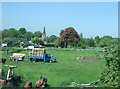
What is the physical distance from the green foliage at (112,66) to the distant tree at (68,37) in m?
45.7

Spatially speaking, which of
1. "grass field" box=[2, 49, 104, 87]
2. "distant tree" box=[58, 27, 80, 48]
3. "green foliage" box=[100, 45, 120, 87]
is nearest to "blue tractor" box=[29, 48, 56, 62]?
"grass field" box=[2, 49, 104, 87]

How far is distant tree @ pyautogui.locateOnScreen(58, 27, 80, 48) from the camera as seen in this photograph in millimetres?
54184

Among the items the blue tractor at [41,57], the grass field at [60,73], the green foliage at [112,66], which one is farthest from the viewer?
the blue tractor at [41,57]

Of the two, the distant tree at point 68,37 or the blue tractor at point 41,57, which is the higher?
the distant tree at point 68,37

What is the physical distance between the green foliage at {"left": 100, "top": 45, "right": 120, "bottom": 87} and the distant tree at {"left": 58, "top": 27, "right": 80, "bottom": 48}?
45.7 meters

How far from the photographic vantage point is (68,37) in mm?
55250

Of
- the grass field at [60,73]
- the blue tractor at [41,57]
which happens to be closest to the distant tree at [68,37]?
the blue tractor at [41,57]

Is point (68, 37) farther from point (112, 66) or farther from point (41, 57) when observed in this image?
point (112, 66)

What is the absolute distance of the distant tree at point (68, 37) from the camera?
178 ft

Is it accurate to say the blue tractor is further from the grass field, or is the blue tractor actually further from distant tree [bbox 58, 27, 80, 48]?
distant tree [bbox 58, 27, 80, 48]

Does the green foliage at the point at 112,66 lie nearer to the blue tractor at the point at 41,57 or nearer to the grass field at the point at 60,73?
the grass field at the point at 60,73

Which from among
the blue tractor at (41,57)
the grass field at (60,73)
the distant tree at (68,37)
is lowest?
the grass field at (60,73)

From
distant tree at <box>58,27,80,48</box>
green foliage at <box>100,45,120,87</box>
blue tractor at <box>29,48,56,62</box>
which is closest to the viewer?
green foliage at <box>100,45,120,87</box>

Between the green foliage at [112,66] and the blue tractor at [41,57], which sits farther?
the blue tractor at [41,57]
